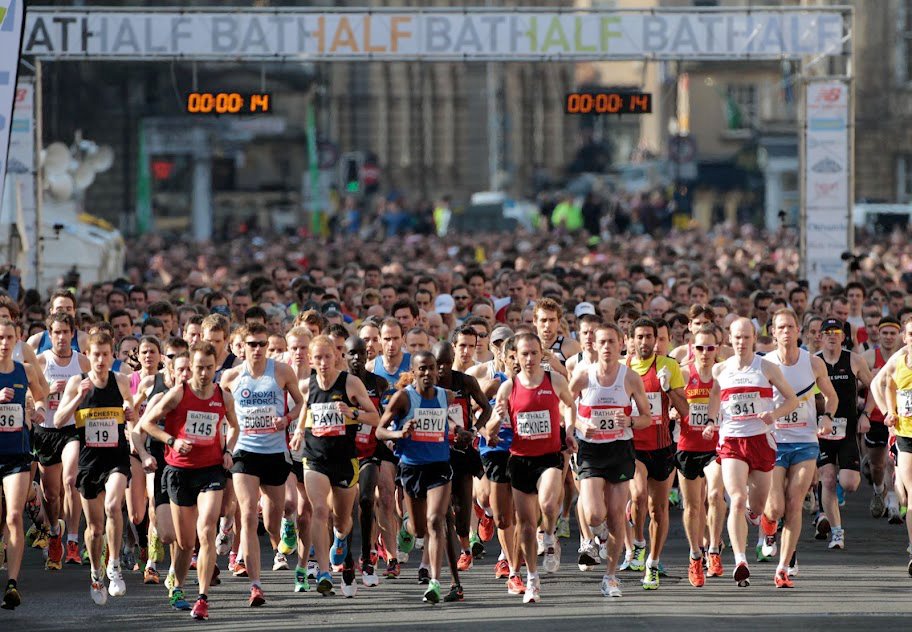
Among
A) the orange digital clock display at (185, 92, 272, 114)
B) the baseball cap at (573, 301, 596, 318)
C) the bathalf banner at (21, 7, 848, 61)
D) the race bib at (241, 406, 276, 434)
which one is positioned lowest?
the race bib at (241, 406, 276, 434)

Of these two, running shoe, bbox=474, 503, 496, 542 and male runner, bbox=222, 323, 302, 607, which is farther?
running shoe, bbox=474, 503, 496, 542

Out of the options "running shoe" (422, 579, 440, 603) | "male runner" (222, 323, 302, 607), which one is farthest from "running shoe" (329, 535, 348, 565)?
"running shoe" (422, 579, 440, 603)

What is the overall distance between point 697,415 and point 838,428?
2415 millimetres

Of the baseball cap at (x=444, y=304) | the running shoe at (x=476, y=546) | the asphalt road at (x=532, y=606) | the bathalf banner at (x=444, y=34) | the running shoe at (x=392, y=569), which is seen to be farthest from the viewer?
the bathalf banner at (x=444, y=34)

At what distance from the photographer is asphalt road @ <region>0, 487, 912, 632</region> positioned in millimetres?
11742

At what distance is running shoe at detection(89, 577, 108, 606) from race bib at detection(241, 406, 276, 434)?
50.7 inches

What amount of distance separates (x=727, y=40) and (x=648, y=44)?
3.30ft

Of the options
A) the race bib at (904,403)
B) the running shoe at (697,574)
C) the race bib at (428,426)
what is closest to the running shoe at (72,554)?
the race bib at (428,426)

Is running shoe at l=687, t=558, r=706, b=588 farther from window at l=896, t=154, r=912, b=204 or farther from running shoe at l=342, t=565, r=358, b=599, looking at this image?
window at l=896, t=154, r=912, b=204

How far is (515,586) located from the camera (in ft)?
42.2

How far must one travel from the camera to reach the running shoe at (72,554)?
1445 centimetres

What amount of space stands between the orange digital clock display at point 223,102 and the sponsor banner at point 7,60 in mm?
13520

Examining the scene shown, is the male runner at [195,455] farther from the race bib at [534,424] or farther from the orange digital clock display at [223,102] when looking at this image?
the orange digital clock display at [223,102]

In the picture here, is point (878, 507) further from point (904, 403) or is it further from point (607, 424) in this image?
point (607, 424)
